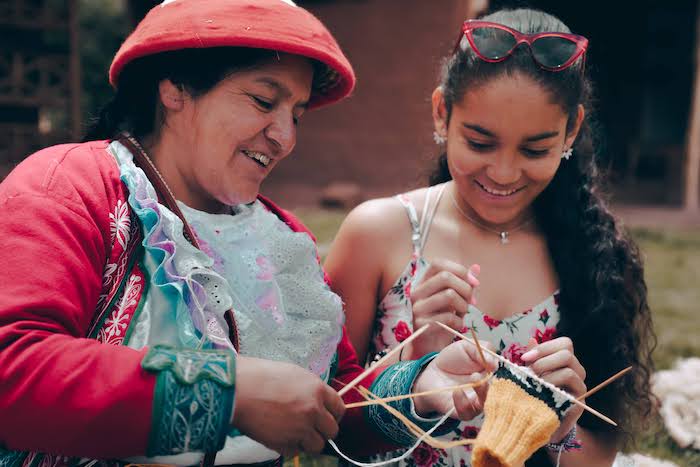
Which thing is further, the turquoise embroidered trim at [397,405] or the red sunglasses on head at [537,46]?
the red sunglasses on head at [537,46]

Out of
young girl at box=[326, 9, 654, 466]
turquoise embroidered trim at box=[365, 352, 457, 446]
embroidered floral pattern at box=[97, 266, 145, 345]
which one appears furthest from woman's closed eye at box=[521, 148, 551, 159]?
embroidered floral pattern at box=[97, 266, 145, 345]

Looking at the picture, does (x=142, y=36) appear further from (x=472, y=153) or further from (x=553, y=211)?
(x=553, y=211)

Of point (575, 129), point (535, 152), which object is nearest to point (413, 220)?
point (535, 152)

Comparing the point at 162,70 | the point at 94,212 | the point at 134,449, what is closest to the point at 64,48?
the point at 162,70

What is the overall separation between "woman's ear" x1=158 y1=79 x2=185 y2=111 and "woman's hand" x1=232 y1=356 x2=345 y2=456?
0.73 metres

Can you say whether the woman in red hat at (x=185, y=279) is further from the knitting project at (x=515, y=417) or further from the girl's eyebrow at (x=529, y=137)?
the girl's eyebrow at (x=529, y=137)

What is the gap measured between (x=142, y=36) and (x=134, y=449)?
96 cm

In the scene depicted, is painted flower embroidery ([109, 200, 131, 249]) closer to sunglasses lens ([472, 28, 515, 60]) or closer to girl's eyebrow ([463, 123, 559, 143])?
girl's eyebrow ([463, 123, 559, 143])

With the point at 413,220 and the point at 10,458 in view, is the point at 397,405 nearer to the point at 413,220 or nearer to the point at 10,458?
the point at 413,220

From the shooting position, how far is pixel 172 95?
1841 millimetres

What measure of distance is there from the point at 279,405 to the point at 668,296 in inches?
198

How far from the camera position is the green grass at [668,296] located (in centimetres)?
321

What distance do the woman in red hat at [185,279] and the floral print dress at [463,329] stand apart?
262mm

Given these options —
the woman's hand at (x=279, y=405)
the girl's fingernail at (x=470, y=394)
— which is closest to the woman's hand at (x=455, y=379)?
the girl's fingernail at (x=470, y=394)
